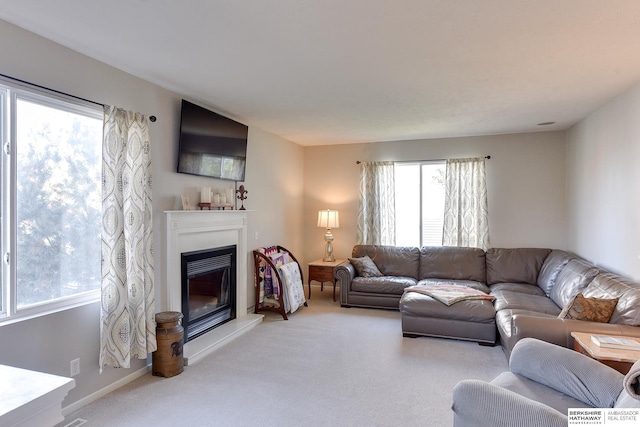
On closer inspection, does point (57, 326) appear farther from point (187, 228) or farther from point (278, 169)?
point (278, 169)

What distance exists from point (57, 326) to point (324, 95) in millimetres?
2954

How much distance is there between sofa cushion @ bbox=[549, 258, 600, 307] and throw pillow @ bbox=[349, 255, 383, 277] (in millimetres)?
2287

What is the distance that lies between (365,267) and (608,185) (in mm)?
3123

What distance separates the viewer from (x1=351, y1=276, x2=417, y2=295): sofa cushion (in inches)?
200

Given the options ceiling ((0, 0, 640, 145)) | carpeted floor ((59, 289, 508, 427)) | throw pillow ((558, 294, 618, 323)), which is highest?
ceiling ((0, 0, 640, 145))

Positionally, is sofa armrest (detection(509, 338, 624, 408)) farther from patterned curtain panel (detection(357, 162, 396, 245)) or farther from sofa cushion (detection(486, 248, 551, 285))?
patterned curtain panel (detection(357, 162, 396, 245))

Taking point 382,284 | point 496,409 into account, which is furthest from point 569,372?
point 382,284

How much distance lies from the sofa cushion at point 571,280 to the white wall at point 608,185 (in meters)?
0.25

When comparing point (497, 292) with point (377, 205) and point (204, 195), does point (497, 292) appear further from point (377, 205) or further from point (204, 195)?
point (204, 195)

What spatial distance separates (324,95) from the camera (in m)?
3.58

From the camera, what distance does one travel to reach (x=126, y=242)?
2.88 meters

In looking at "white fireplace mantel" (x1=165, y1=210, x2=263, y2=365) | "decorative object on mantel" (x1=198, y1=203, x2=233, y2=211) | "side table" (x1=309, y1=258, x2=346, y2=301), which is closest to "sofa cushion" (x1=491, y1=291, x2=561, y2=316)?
"side table" (x1=309, y1=258, x2=346, y2=301)

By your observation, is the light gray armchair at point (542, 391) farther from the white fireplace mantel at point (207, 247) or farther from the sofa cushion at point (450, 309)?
the white fireplace mantel at point (207, 247)

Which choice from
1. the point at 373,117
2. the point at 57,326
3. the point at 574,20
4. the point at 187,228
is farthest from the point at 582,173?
the point at 57,326
